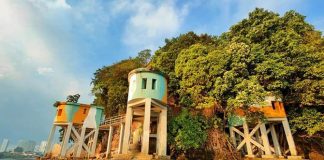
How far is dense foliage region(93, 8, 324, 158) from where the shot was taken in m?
17.5

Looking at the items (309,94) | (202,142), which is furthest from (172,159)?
(309,94)

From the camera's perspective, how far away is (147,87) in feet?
57.8

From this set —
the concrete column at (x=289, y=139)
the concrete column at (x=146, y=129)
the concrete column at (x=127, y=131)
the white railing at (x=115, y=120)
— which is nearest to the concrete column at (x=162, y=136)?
the concrete column at (x=146, y=129)

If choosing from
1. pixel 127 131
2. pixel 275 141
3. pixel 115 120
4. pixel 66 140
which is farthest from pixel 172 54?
pixel 66 140

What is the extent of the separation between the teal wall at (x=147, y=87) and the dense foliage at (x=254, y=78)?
2506mm

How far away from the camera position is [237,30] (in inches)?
955

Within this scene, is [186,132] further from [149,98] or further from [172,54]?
[172,54]

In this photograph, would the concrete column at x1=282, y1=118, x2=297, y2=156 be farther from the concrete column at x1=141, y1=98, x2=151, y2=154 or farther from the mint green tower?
the concrete column at x1=141, y1=98, x2=151, y2=154

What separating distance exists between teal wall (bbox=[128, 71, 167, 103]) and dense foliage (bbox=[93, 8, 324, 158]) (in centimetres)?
251

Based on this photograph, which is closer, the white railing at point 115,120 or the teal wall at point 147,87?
the teal wall at point 147,87

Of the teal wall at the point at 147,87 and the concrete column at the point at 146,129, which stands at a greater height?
the teal wall at the point at 147,87

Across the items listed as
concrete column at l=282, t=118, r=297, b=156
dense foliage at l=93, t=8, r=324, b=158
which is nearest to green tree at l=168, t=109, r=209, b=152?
dense foliage at l=93, t=8, r=324, b=158

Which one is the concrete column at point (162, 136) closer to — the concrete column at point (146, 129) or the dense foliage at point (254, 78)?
the dense foliage at point (254, 78)

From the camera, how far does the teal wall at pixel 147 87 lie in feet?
57.2
